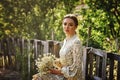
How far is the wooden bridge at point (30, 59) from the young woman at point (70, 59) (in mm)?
897

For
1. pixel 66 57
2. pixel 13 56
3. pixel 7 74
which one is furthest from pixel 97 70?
pixel 13 56

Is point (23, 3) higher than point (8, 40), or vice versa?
point (23, 3)

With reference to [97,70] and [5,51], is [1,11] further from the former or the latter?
[97,70]

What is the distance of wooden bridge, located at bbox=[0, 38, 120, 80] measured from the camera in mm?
6496

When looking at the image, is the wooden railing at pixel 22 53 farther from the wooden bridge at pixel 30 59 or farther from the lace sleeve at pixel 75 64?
the lace sleeve at pixel 75 64

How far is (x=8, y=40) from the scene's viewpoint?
1269 cm

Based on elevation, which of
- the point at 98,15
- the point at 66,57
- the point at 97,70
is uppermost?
the point at 98,15

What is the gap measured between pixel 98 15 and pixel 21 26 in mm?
7590

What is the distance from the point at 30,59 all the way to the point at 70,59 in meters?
5.58

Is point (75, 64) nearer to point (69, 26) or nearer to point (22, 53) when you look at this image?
point (69, 26)

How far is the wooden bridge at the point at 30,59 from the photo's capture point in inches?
256

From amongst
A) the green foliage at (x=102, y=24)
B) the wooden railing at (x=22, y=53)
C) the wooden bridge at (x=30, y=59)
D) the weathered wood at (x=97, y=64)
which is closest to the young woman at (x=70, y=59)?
the wooden bridge at (x=30, y=59)

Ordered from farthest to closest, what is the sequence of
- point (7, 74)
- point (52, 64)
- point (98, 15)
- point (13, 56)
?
1. point (13, 56)
2. point (7, 74)
3. point (98, 15)
4. point (52, 64)

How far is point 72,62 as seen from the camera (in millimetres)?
5168
